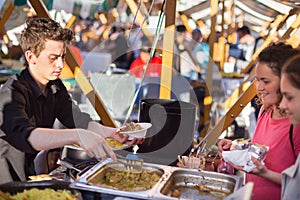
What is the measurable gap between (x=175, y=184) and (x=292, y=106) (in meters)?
0.63

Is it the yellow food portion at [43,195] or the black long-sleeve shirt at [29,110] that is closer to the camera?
the yellow food portion at [43,195]

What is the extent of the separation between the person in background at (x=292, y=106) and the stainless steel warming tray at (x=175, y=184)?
0.27 meters

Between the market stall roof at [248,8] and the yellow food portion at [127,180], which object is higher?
the market stall roof at [248,8]

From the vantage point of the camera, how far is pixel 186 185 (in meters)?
1.76

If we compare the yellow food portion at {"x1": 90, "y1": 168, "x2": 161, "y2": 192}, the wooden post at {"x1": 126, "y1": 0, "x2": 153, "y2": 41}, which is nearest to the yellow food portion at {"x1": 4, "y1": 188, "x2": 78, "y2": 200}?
the yellow food portion at {"x1": 90, "y1": 168, "x2": 161, "y2": 192}

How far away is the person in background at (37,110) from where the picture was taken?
67.9 inches

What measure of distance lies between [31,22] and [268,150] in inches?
52.4

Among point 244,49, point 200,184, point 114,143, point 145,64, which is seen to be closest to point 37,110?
point 114,143

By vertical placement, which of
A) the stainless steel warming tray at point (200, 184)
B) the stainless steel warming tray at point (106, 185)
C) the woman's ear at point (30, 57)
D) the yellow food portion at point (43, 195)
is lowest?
the stainless steel warming tray at point (200, 184)

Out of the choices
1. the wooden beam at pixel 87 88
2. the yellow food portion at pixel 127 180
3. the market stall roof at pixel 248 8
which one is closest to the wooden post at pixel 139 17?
the wooden beam at pixel 87 88

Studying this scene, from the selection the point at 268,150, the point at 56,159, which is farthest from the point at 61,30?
the point at 268,150

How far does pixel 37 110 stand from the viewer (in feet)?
6.87

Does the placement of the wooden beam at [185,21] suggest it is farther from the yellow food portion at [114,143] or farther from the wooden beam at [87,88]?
the yellow food portion at [114,143]

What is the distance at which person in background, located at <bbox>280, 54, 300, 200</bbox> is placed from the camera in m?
1.40
